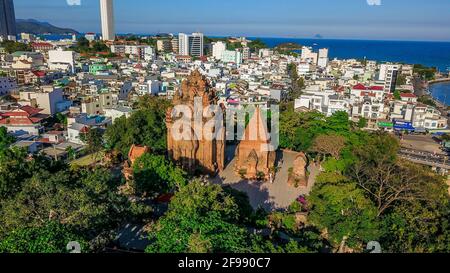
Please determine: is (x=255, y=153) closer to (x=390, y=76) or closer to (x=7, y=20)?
(x=390, y=76)

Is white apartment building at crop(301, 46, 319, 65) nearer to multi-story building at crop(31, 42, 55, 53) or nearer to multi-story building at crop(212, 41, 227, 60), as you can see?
multi-story building at crop(212, 41, 227, 60)

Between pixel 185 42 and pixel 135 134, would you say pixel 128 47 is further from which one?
pixel 135 134

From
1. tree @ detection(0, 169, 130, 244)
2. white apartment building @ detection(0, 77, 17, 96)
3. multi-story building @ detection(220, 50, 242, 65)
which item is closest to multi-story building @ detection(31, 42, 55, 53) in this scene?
multi-story building @ detection(220, 50, 242, 65)

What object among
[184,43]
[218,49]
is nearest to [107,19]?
[184,43]

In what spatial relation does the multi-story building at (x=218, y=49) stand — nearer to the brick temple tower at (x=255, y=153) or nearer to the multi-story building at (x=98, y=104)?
the multi-story building at (x=98, y=104)

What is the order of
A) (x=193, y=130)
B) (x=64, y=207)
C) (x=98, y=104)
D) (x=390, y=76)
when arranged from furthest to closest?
(x=390, y=76)
(x=98, y=104)
(x=193, y=130)
(x=64, y=207)

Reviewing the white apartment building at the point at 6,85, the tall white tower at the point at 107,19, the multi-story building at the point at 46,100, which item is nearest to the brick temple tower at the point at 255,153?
the multi-story building at the point at 46,100
